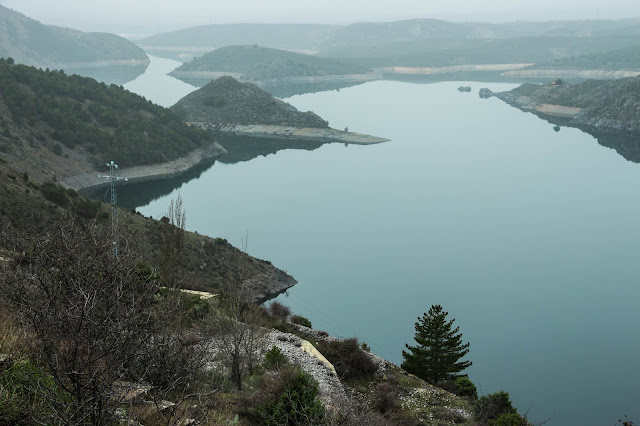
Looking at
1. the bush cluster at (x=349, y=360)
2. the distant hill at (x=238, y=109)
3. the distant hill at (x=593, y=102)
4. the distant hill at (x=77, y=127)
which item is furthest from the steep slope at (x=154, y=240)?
the distant hill at (x=593, y=102)

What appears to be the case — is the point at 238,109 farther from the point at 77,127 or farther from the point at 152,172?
the point at 77,127

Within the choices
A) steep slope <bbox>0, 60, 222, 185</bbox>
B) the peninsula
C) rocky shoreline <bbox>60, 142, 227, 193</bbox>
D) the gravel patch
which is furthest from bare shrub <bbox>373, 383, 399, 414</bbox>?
the peninsula

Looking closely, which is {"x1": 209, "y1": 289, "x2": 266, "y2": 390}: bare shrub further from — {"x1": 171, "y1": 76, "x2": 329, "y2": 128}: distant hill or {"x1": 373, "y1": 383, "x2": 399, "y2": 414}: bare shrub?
{"x1": 171, "y1": 76, "x2": 329, "y2": 128}: distant hill

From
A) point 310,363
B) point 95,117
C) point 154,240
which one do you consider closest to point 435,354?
point 310,363

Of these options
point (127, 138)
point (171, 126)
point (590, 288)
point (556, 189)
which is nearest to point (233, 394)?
point (590, 288)

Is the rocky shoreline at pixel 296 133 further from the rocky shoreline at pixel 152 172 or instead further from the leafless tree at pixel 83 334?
the leafless tree at pixel 83 334

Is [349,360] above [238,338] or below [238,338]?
below

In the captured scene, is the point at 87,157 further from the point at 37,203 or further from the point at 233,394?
the point at 233,394
